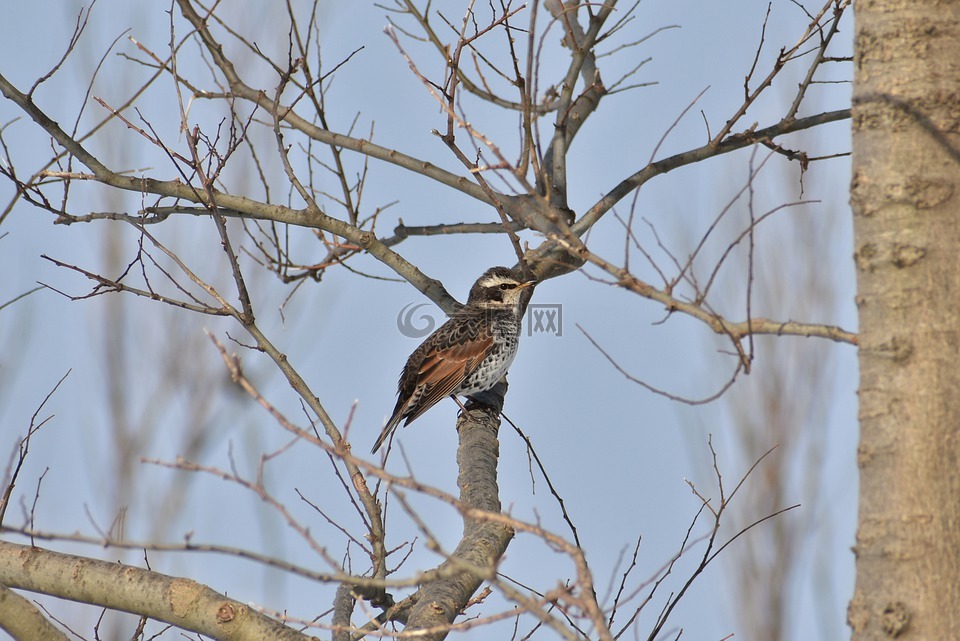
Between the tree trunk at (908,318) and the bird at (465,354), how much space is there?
4.06m

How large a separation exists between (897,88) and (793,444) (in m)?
5.23

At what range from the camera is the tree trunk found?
7.74ft

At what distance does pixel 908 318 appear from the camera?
2428 millimetres

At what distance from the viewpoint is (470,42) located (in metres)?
4.80

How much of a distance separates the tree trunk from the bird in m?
4.06

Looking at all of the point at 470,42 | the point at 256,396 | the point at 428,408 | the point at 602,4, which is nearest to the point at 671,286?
the point at 256,396

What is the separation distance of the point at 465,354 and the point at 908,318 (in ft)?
14.3

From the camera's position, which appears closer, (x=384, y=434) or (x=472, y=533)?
(x=472, y=533)

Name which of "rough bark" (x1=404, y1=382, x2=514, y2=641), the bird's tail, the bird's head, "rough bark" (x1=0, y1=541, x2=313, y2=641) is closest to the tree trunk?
"rough bark" (x1=404, y1=382, x2=514, y2=641)

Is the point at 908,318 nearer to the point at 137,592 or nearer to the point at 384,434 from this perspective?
the point at 137,592

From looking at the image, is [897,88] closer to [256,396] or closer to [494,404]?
[256,396]

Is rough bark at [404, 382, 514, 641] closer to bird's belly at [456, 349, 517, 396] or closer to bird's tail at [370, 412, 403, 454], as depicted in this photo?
bird's belly at [456, 349, 517, 396]

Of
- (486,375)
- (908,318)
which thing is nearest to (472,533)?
(486,375)

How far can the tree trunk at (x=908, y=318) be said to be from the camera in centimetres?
236
